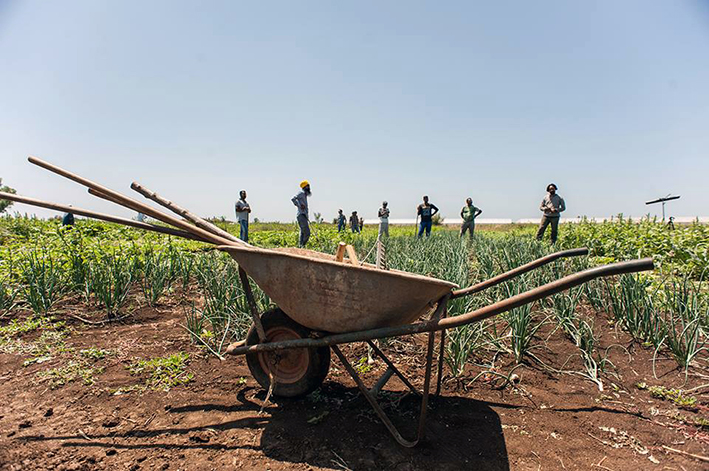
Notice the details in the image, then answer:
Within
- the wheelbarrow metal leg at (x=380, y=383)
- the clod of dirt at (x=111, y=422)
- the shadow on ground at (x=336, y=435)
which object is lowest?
the clod of dirt at (x=111, y=422)

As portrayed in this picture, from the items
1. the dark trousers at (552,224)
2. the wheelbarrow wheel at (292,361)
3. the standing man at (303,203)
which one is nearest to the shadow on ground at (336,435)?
the wheelbarrow wheel at (292,361)

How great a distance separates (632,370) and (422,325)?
171 cm

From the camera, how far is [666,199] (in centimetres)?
1114

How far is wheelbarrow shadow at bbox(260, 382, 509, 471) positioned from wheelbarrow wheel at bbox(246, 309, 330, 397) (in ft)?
0.37

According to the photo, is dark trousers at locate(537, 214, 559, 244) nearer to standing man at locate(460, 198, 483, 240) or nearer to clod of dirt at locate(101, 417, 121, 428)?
standing man at locate(460, 198, 483, 240)

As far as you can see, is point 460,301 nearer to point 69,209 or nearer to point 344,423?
point 344,423

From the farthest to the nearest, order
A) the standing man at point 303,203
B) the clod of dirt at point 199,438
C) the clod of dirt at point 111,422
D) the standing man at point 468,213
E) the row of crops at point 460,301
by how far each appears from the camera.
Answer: the standing man at point 468,213 → the standing man at point 303,203 → the row of crops at point 460,301 → the clod of dirt at point 111,422 → the clod of dirt at point 199,438

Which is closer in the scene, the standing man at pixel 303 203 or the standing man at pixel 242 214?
the standing man at pixel 303 203

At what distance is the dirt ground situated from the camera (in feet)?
5.12

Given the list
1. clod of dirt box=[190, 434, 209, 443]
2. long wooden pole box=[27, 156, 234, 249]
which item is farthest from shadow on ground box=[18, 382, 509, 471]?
long wooden pole box=[27, 156, 234, 249]

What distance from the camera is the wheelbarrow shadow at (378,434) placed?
1.56 m

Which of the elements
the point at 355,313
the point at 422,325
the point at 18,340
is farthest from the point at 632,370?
the point at 18,340

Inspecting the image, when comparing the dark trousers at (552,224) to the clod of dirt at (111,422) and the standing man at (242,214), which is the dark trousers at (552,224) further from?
the clod of dirt at (111,422)

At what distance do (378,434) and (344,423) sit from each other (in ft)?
0.57
